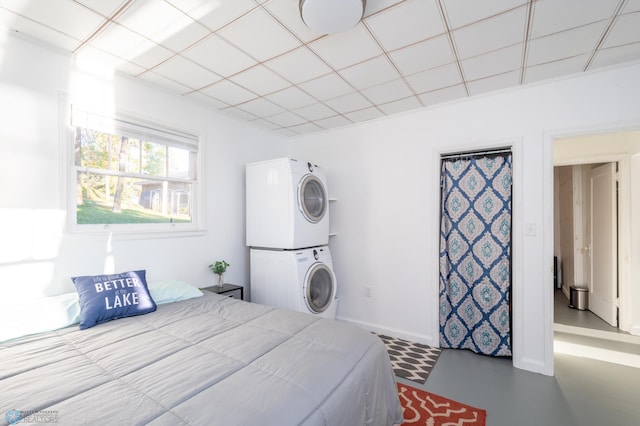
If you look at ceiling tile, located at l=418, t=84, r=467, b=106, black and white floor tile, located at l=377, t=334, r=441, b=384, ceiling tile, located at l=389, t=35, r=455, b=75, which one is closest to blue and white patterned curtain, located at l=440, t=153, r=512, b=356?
black and white floor tile, located at l=377, t=334, r=441, b=384

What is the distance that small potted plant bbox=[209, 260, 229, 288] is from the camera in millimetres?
3004

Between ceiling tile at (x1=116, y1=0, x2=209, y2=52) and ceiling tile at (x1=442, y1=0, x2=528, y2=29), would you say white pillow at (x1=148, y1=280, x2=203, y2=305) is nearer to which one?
ceiling tile at (x1=116, y1=0, x2=209, y2=52)

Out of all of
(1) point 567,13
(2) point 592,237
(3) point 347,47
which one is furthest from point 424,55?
(2) point 592,237

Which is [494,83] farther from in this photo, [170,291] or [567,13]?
[170,291]

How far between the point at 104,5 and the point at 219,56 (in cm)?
70

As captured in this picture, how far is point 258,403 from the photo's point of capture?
1.03 meters

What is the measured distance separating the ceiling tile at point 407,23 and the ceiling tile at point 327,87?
0.60 meters

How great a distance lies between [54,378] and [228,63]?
2.21 metres

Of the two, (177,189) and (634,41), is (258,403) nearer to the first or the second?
(177,189)

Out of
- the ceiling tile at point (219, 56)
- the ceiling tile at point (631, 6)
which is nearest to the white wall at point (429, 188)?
the ceiling tile at point (631, 6)

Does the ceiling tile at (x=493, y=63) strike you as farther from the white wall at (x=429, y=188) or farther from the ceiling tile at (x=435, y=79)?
the white wall at (x=429, y=188)

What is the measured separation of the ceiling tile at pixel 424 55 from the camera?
1.98 m

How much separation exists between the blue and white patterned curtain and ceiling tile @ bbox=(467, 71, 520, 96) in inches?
25.1

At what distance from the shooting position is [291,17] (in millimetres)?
1726
